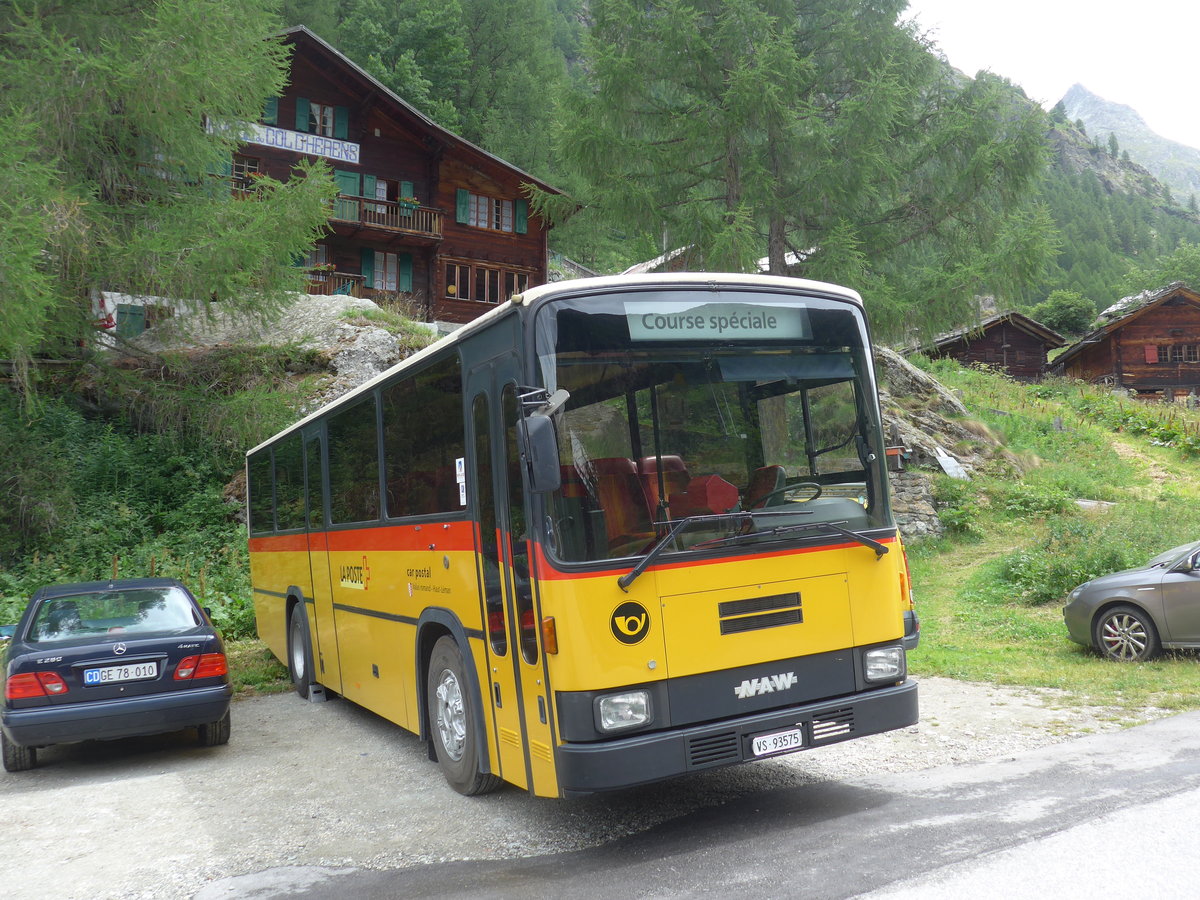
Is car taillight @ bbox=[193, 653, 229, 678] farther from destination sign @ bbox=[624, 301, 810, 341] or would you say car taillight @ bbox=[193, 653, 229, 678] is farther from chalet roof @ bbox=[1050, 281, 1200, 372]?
chalet roof @ bbox=[1050, 281, 1200, 372]

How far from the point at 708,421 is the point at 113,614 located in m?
5.59

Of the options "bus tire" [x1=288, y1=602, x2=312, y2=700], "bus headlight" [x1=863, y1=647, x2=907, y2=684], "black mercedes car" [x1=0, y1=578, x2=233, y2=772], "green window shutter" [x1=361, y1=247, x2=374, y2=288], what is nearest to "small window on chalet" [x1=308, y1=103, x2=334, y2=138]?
"green window shutter" [x1=361, y1=247, x2=374, y2=288]

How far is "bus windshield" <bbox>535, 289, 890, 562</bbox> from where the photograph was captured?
504 centimetres

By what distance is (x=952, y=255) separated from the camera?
19781 millimetres

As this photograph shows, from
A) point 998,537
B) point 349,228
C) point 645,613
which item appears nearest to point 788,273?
point 998,537

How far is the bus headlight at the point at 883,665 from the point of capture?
5566 millimetres

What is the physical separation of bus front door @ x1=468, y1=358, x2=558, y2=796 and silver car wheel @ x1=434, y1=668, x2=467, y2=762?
1.93 feet

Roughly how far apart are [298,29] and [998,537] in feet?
87.0

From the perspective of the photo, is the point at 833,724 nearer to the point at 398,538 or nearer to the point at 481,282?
the point at 398,538

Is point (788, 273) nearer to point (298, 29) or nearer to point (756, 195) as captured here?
point (756, 195)

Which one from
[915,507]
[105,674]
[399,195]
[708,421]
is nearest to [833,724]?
[708,421]

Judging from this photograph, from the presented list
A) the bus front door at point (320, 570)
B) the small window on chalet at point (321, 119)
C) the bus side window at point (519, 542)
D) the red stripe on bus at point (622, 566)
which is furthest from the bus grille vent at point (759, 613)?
the small window on chalet at point (321, 119)

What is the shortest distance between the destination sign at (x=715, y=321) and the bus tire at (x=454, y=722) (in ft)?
8.29

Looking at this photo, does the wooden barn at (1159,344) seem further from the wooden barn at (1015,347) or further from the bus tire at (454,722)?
the bus tire at (454,722)
